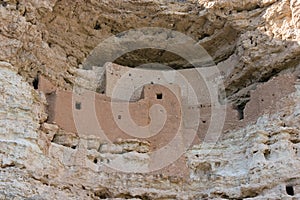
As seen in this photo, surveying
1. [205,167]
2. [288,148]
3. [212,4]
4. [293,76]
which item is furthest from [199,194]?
[212,4]

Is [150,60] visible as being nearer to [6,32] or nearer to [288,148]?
[6,32]

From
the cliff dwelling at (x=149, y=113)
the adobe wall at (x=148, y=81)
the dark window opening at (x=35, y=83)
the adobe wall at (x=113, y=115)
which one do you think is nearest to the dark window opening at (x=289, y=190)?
the cliff dwelling at (x=149, y=113)

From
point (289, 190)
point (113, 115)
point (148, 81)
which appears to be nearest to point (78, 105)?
point (113, 115)

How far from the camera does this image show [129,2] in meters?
17.6

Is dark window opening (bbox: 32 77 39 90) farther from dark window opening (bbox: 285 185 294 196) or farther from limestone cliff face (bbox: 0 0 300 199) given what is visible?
dark window opening (bbox: 285 185 294 196)

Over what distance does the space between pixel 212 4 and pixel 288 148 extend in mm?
5444

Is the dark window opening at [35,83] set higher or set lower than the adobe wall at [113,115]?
higher

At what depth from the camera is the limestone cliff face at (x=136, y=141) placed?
13141 mm

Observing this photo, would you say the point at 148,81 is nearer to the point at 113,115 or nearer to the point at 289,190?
the point at 113,115

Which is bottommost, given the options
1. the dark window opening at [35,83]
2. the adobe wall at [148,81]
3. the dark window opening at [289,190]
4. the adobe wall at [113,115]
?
the dark window opening at [289,190]

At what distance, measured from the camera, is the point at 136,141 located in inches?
600

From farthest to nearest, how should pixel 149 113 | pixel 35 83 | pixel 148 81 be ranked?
pixel 148 81
pixel 149 113
pixel 35 83

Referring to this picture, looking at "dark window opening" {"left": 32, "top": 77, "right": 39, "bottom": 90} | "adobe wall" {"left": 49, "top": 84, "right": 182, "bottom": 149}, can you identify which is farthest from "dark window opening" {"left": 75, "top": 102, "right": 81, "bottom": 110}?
"dark window opening" {"left": 32, "top": 77, "right": 39, "bottom": 90}

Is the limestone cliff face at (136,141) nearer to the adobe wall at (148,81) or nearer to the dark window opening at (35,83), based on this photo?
the dark window opening at (35,83)
